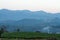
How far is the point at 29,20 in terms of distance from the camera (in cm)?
381

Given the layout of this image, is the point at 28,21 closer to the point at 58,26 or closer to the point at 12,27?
the point at 12,27

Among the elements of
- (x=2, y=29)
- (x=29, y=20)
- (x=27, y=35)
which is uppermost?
(x=29, y=20)

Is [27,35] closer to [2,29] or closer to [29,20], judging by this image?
[29,20]

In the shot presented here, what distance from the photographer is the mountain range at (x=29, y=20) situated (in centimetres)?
379

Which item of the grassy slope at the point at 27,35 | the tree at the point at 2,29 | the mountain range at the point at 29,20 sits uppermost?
the mountain range at the point at 29,20

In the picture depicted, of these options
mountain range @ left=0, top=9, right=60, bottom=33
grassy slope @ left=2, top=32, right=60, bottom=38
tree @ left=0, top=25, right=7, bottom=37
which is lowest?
grassy slope @ left=2, top=32, right=60, bottom=38

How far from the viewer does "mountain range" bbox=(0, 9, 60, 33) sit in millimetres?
3795

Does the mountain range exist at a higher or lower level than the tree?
higher

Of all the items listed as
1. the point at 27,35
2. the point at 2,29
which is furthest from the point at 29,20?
the point at 2,29

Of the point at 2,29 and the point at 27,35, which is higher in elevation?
the point at 2,29

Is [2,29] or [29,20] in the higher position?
[29,20]

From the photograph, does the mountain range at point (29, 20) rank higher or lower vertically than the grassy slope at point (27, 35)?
higher

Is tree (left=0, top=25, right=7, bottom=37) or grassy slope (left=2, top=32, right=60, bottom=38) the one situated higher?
tree (left=0, top=25, right=7, bottom=37)

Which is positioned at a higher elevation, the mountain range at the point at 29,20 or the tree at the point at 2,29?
the mountain range at the point at 29,20
